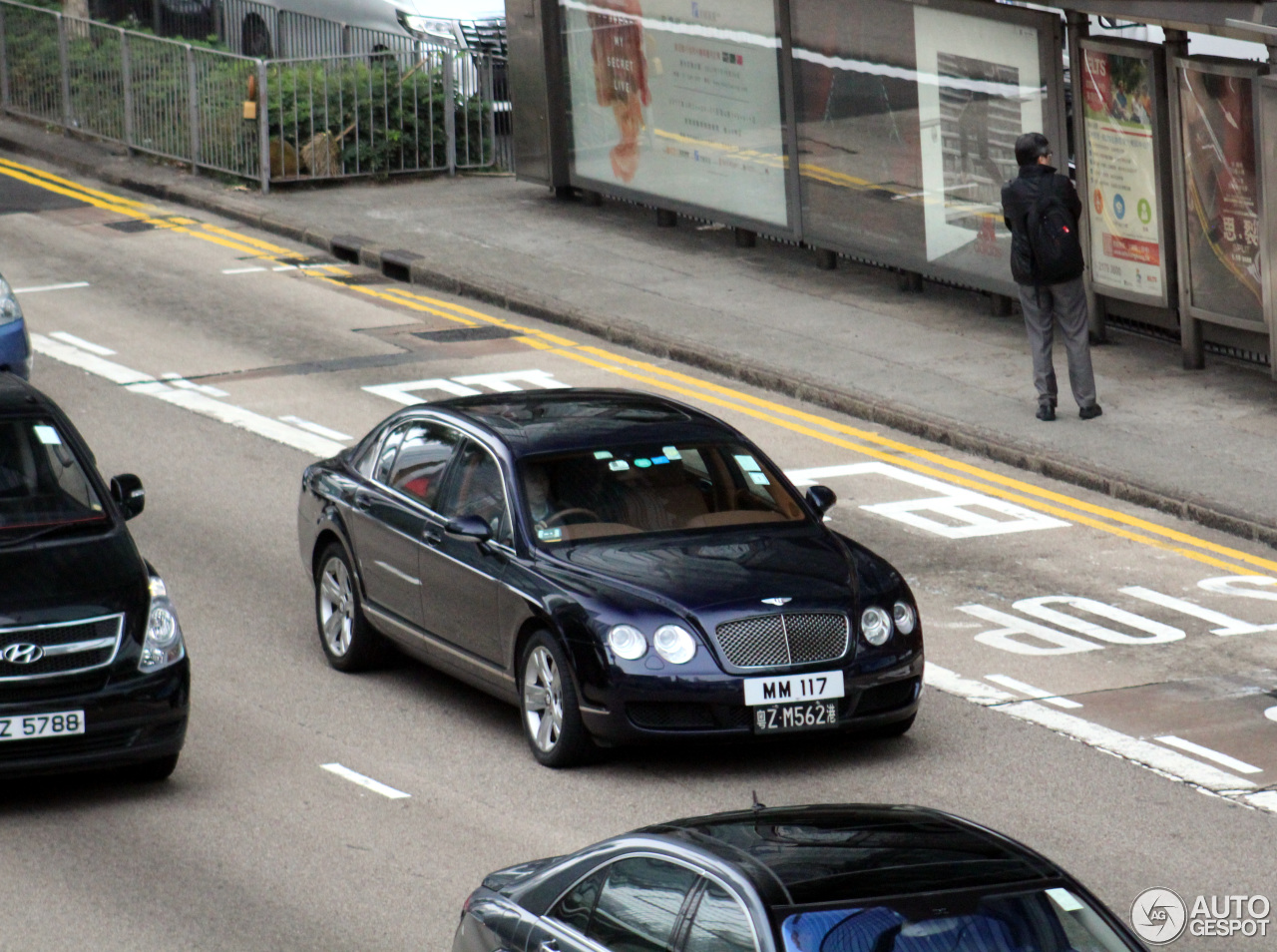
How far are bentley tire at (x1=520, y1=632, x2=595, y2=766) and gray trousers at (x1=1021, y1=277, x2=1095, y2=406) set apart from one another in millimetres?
7215

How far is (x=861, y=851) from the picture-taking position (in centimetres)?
566

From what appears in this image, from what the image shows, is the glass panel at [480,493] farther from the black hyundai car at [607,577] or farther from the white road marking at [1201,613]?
the white road marking at [1201,613]

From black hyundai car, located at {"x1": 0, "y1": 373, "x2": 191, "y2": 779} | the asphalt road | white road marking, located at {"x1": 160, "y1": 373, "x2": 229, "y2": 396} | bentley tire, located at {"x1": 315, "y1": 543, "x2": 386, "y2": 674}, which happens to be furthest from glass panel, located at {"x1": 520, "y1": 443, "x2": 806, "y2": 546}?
white road marking, located at {"x1": 160, "y1": 373, "x2": 229, "y2": 396}

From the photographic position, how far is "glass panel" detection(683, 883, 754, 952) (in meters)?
5.54

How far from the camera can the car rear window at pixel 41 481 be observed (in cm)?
1032

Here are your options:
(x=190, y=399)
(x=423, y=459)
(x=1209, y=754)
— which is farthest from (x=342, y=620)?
(x=190, y=399)

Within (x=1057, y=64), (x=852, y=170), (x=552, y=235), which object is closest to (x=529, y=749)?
(x=1057, y=64)

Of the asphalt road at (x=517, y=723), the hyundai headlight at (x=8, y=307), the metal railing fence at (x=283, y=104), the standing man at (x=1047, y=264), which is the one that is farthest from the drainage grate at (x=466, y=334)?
the metal railing fence at (x=283, y=104)

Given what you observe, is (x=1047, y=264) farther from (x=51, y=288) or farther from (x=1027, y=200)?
(x=51, y=288)

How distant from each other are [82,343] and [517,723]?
10112 mm

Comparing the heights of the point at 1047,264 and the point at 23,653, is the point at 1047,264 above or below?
above

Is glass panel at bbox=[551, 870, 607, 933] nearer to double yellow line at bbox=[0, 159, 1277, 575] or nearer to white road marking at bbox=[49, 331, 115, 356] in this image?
double yellow line at bbox=[0, 159, 1277, 575]

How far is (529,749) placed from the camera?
1053cm

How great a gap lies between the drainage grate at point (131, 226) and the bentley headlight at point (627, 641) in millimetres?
16132
